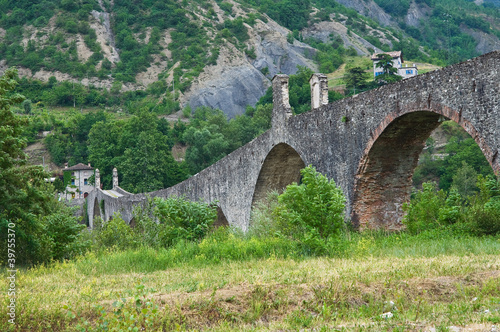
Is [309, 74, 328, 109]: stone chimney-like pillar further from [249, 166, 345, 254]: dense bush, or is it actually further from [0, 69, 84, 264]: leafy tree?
[0, 69, 84, 264]: leafy tree

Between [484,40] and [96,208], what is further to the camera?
[484,40]

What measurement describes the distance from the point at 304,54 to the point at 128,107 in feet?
90.9

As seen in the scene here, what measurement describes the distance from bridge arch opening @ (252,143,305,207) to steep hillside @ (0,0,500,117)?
48.3 metres

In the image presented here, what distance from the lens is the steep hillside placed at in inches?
2776

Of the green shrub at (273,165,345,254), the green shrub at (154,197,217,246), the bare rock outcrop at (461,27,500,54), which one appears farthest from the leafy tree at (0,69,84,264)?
the bare rock outcrop at (461,27,500,54)

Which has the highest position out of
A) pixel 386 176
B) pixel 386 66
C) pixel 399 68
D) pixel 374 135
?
pixel 399 68

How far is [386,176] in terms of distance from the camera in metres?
12.5

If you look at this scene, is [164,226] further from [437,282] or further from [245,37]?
[245,37]

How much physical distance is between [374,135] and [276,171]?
6.96 m

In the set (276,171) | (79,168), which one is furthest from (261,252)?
(79,168)

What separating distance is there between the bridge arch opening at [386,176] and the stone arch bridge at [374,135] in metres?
0.02

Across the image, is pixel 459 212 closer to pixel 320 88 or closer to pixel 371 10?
pixel 320 88

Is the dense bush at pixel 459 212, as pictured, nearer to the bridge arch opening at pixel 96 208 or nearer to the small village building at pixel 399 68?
the bridge arch opening at pixel 96 208

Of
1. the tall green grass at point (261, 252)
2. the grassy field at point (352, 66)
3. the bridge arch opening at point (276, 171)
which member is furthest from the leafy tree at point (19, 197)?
the grassy field at point (352, 66)
